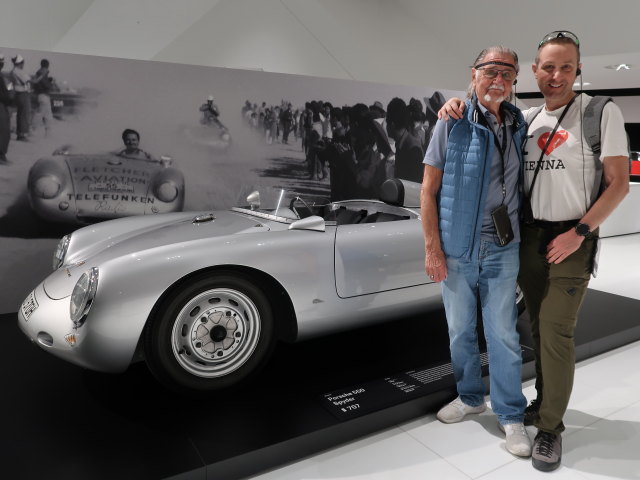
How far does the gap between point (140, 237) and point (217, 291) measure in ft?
1.95

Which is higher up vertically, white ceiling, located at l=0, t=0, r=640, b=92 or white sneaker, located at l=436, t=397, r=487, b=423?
white ceiling, located at l=0, t=0, r=640, b=92

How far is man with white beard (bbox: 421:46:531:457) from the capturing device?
7.14 feet

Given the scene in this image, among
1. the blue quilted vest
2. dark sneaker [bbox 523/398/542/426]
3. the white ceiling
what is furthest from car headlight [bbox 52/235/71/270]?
the white ceiling

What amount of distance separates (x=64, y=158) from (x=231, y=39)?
3.51m

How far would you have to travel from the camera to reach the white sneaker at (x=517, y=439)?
229 centimetres

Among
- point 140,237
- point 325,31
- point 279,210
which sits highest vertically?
point 325,31

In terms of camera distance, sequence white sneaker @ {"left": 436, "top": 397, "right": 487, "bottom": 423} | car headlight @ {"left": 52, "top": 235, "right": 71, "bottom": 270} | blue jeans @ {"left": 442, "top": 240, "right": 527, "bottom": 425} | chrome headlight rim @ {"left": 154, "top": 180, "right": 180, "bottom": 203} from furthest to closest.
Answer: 1. chrome headlight rim @ {"left": 154, "top": 180, "right": 180, "bottom": 203}
2. car headlight @ {"left": 52, "top": 235, "right": 71, "bottom": 270}
3. white sneaker @ {"left": 436, "top": 397, "right": 487, "bottom": 423}
4. blue jeans @ {"left": 442, "top": 240, "right": 527, "bottom": 425}

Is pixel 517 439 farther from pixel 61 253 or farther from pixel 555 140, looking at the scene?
pixel 61 253

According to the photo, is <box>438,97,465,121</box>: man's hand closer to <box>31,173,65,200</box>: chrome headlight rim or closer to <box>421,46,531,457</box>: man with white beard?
<box>421,46,531,457</box>: man with white beard

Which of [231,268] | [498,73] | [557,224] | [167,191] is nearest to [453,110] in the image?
[498,73]

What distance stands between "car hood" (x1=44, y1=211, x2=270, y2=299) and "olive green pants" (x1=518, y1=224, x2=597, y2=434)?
4.59 feet

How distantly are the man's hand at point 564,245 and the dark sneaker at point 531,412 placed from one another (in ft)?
2.78

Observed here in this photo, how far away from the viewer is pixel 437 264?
2.30m

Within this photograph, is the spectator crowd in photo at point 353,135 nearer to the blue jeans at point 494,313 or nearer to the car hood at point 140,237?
the car hood at point 140,237
